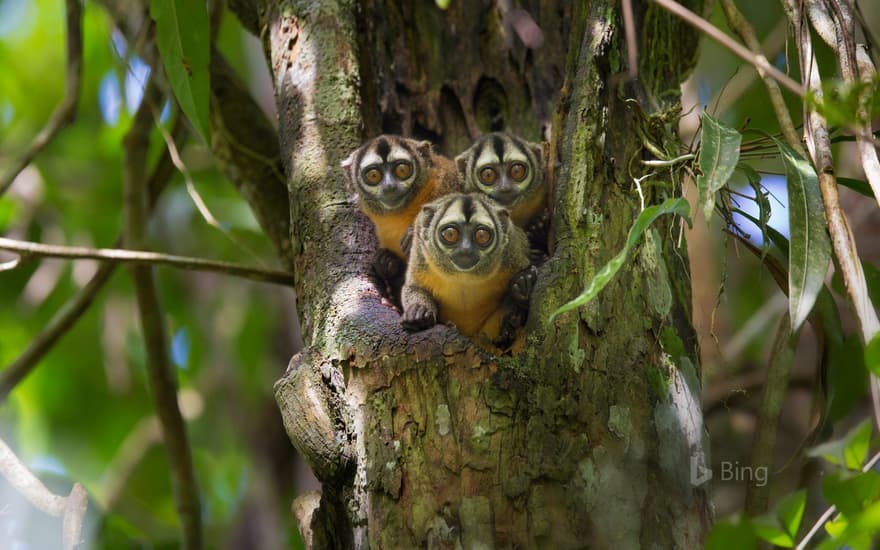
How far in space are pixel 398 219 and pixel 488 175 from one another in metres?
0.55

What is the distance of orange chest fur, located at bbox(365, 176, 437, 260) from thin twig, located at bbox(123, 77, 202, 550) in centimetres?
122

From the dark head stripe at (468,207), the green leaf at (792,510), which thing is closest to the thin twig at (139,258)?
the dark head stripe at (468,207)

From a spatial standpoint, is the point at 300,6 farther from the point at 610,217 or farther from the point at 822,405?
the point at 822,405

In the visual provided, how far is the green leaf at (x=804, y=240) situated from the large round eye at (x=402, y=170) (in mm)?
1879

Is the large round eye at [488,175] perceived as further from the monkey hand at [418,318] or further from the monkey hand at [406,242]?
the monkey hand at [418,318]

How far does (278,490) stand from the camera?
675 centimetres

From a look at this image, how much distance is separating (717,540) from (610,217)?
1432 mm

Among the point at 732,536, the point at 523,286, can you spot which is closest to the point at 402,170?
the point at 523,286

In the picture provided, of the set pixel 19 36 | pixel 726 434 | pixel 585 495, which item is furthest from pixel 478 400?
pixel 19 36

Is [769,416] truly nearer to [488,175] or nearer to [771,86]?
[771,86]

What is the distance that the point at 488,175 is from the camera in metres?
4.08

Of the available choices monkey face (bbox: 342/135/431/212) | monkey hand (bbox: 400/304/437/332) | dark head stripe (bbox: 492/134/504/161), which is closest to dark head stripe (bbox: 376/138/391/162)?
monkey face (bbox: 342/135/431/212)

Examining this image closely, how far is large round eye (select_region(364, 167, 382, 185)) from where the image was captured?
4.04m

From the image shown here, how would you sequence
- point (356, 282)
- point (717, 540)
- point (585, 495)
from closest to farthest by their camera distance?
point (717, 540)
point (585, 495)
point (356, 282)
